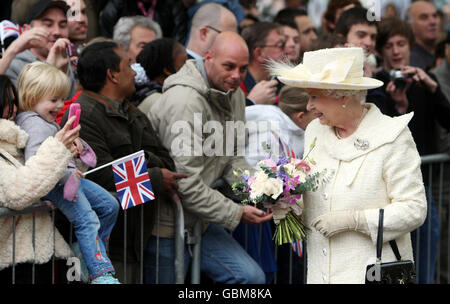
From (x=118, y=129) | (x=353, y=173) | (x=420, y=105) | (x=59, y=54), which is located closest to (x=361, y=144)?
(x=353, y=173)

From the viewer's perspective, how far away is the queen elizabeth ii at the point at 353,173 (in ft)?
16.0

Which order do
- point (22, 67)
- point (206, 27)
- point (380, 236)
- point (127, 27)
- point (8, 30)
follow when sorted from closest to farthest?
point (380, 236), point (22, 67), point (8, 30), point (127, 27), point (206, 27)

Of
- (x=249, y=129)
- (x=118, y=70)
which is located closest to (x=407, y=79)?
(x=249, y=129)

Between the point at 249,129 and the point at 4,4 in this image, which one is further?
the point at 4,4

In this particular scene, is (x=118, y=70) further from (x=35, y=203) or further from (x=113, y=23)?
(x=113, y=23)

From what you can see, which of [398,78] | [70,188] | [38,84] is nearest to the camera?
[70,188]

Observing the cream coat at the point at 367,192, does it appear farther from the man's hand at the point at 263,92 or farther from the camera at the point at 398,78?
the camera at the point at 398,78

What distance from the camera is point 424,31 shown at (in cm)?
1053

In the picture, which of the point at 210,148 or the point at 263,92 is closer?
the point at 210,148

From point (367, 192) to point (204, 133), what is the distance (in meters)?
1.71

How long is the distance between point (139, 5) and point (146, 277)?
10.1 feet

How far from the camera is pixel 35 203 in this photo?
5.18 m

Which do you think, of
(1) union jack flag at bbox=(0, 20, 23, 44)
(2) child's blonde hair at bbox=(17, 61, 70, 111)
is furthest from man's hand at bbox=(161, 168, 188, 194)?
(1) union jack flag at bbox=(0, 20, 23, 44)

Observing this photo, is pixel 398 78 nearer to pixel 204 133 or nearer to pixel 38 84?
pixel 204 133
